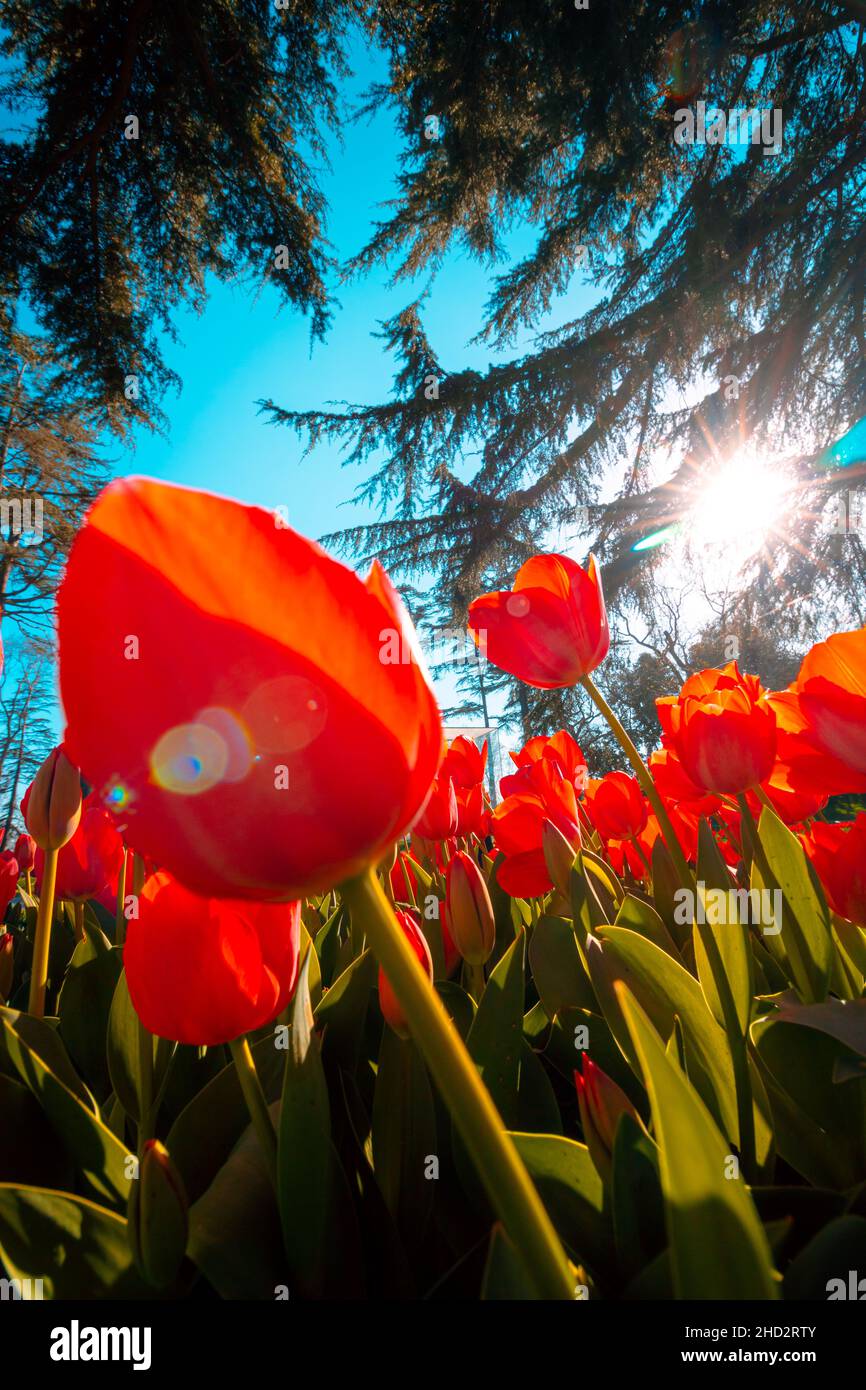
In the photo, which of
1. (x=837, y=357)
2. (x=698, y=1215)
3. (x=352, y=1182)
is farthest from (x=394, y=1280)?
(x=837, y=357)

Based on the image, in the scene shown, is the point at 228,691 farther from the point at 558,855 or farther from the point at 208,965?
the point at 558,855

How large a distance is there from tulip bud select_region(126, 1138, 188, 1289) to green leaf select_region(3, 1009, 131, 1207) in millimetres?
95

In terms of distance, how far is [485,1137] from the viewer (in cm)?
23

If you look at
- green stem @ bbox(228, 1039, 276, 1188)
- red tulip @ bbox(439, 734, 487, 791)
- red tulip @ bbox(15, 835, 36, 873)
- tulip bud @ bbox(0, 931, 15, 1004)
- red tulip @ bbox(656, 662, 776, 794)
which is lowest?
green stem @ bbox(228, 1039, 276, 1188)

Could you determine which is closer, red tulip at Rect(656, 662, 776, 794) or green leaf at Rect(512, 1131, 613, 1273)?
green leaf at Rect(512, 1131, 613, 1273)

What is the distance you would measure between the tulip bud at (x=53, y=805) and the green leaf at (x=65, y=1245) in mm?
367

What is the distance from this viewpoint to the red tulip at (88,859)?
947mm

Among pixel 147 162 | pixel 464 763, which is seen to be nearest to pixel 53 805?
pixel 464 763

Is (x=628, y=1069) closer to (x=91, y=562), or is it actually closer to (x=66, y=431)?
(x=91, y=562)

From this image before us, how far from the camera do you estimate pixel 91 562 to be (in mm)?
262

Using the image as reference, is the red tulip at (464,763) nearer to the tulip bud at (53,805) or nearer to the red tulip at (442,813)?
the red tulip at (442,813)

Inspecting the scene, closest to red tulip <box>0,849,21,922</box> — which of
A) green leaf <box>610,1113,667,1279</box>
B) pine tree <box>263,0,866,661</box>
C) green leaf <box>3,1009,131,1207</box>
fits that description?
green leaf <box>3,1009,131,1207</box>

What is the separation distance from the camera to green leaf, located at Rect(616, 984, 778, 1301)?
279 millimetres

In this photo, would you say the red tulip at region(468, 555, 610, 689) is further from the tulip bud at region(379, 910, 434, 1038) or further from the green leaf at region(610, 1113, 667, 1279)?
the green leaf at region(610, 1113, 667, 1279)
